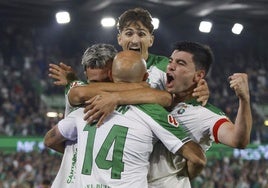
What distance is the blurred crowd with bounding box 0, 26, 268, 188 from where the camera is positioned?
14812mm

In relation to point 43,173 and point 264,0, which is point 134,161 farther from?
point 264,0

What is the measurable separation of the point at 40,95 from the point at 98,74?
15.1 metres

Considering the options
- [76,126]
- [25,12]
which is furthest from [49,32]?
[76,126]

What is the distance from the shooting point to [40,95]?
1830 cm

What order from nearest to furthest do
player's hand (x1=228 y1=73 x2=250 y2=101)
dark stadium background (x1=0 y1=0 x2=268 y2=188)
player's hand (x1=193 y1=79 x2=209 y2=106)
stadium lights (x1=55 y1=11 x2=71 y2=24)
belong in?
player's hand (x1=228 y1=73 x2=250 y2=101) → player's hand (x1=193 y1=79 x2=209 y2=106) → dark stadium background (x1=0 y1=0 x2=268 y2=188) → stadium lights (x1=55 y1=11 x2=71 y2=24)

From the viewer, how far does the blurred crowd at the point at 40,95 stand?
1481 cm

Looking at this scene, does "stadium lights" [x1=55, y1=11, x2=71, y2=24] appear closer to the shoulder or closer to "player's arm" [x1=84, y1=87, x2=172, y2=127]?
the shoulder

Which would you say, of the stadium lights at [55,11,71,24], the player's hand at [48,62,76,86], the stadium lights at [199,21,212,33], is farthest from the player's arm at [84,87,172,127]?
the stadium lights at [199,21,212,33]

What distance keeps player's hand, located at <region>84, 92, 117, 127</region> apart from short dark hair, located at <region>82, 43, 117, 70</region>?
177mm

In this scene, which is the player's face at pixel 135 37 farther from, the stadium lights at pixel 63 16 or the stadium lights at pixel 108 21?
the stadium lights at pixel 108 21

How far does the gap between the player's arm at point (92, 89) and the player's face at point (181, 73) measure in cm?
27

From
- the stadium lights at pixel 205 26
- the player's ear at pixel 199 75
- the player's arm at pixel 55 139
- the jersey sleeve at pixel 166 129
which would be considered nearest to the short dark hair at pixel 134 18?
the player's ear at pixel 199 75

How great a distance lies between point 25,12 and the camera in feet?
57.8

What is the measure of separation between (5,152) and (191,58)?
39.1 ft
